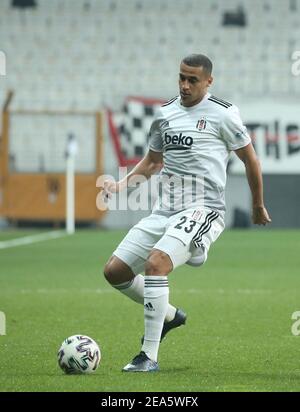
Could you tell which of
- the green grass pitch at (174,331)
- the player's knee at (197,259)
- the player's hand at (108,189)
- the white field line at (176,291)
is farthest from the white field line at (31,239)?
the player's knee at (197,259)

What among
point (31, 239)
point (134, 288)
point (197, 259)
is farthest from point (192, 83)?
point (31, 239)

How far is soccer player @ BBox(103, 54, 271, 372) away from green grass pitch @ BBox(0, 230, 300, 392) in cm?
57

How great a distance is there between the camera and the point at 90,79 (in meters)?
26.4

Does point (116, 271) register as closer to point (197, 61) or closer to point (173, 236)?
point (173, 236)

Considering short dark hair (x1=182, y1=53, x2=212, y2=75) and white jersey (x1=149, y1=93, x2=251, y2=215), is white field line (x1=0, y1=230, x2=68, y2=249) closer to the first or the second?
white jersey (x1=149, y1=93, x2=251, y2=215)

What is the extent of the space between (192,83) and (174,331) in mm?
2557

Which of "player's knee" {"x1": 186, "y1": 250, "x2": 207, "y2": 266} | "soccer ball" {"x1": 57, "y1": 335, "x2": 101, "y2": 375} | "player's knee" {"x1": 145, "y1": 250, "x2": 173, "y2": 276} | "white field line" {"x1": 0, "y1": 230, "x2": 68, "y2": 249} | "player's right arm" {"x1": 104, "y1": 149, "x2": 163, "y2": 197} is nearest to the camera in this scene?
"soccer ball" {"x1": 57, "y1": 335, "x2": 101, "y2": 375}

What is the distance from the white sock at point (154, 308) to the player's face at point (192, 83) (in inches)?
44.7

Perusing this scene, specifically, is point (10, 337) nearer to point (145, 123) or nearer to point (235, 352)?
point (235, 352)

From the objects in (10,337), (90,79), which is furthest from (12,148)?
(10,337)

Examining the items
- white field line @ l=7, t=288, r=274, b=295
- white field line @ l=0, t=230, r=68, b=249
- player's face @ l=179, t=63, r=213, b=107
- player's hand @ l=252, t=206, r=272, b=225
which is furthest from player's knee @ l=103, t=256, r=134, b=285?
white field line @ l=0, t=230, r=68, b=249

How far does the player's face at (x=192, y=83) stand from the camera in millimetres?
6867

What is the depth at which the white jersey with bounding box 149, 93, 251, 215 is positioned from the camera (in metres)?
6.98

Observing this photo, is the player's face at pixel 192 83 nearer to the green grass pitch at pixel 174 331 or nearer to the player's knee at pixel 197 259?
the player's knee at pixel 197 259
